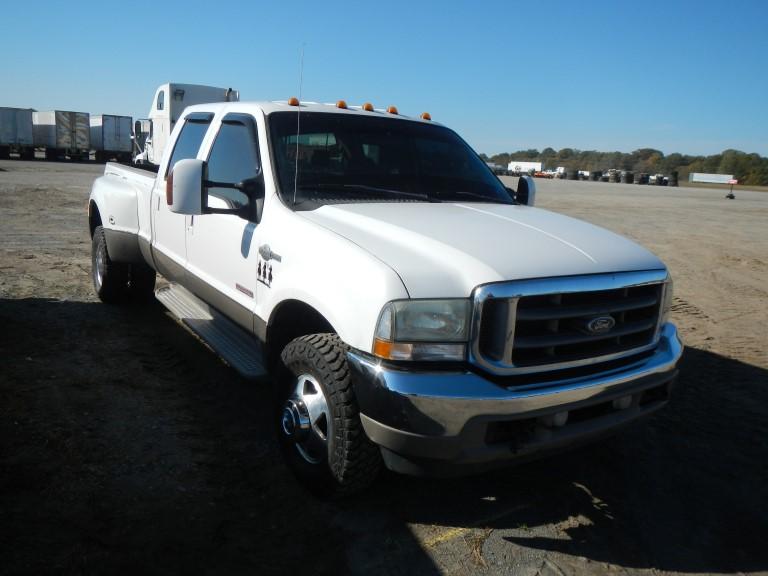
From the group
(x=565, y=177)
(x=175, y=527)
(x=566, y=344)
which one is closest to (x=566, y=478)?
(x=566, y=344)

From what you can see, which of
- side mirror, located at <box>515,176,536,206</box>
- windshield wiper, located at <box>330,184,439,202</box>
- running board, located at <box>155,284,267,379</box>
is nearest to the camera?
running board, located at <box>155,284,267,379</box>

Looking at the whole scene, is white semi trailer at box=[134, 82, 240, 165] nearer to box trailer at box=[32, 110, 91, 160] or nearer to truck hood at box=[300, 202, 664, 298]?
truck hood at box=[300, 202, 664, 298]

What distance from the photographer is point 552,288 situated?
2666 millimetres

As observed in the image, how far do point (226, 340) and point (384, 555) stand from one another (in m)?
1.91

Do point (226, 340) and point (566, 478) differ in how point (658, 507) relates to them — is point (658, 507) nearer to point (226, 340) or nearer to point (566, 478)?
point (566, 478)

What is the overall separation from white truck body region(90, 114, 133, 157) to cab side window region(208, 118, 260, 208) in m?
35.6

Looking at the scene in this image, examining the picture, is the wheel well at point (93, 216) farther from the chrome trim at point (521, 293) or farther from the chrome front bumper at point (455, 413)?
the chrome trim at point (521, 293)

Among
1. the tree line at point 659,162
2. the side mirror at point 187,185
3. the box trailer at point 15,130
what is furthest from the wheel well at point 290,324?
the tree line at point 659,162

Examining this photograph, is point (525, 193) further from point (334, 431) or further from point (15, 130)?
point (15, 130)

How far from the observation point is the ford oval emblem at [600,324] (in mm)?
2793

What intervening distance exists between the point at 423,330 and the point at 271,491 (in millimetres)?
1296

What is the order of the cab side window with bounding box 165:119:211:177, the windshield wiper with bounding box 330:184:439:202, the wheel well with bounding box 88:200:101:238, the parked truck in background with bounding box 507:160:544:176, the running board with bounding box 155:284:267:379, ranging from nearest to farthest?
the running board with bounding box 155:284:267:379 → the windshield wiper with bounding box 330:184:439:202 → the cab side window with bounding box 165:119:211:177 → the wheel well with bounding box 88:200:101:238 → the parked truck in background with bounding box 507:160:544:176

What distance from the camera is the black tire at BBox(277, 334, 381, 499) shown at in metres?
2.76

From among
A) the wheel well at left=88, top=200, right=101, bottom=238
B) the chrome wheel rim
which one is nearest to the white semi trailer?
the wheel well at left=88, top=200, right=101, bottom=238
